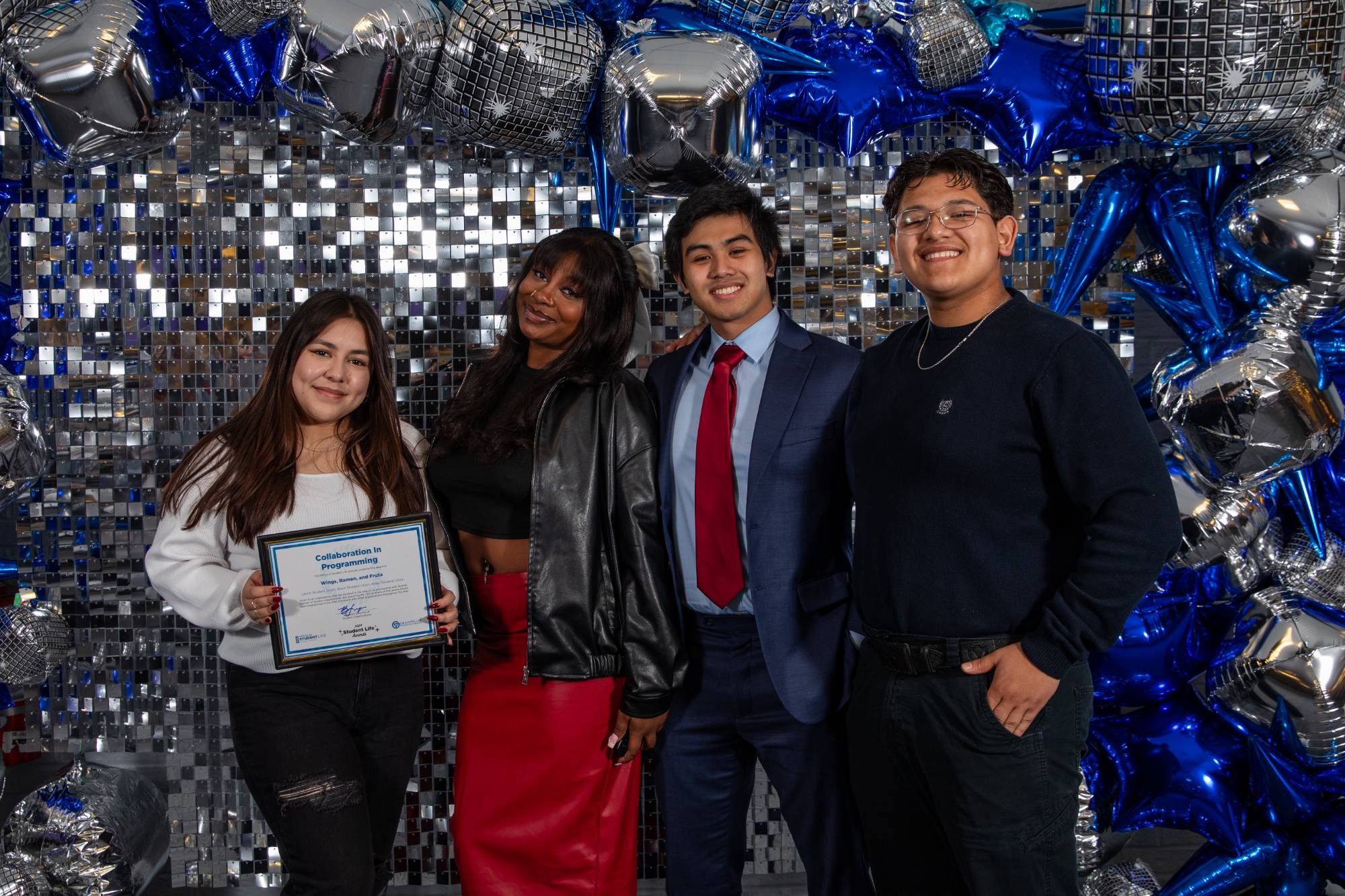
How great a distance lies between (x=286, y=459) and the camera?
2156mm

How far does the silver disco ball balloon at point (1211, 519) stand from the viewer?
250cm

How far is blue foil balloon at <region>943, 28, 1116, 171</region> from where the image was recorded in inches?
106

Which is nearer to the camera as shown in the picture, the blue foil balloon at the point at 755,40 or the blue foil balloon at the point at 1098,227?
the blue foil balloon at the point at 755,40

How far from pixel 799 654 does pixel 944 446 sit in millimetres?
625

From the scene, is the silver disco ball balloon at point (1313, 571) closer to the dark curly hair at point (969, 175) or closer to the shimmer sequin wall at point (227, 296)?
the shimmer sequin wall at point (227, 296)

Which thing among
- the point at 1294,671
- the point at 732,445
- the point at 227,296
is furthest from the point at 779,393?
the point at 227,296

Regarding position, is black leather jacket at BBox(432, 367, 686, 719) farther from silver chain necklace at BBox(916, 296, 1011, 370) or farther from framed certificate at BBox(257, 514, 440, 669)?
silver chain necklace at BBox(916, 296, 1011, 370)

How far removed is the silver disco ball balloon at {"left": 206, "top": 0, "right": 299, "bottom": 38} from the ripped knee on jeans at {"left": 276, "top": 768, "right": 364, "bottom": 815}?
1803 mm

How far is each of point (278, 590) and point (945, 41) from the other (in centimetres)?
213

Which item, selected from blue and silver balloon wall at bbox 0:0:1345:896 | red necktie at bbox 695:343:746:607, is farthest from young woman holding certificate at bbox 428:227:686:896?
blue and silver balloon wall at bbox 0:0:1345:896

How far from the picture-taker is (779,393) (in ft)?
7.39

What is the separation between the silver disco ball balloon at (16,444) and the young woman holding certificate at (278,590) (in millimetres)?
695

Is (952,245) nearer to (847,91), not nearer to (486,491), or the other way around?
(847,91)

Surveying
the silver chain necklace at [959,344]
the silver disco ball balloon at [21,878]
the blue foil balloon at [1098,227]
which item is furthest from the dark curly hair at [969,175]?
the silver disco ball balloon at [21,878]
